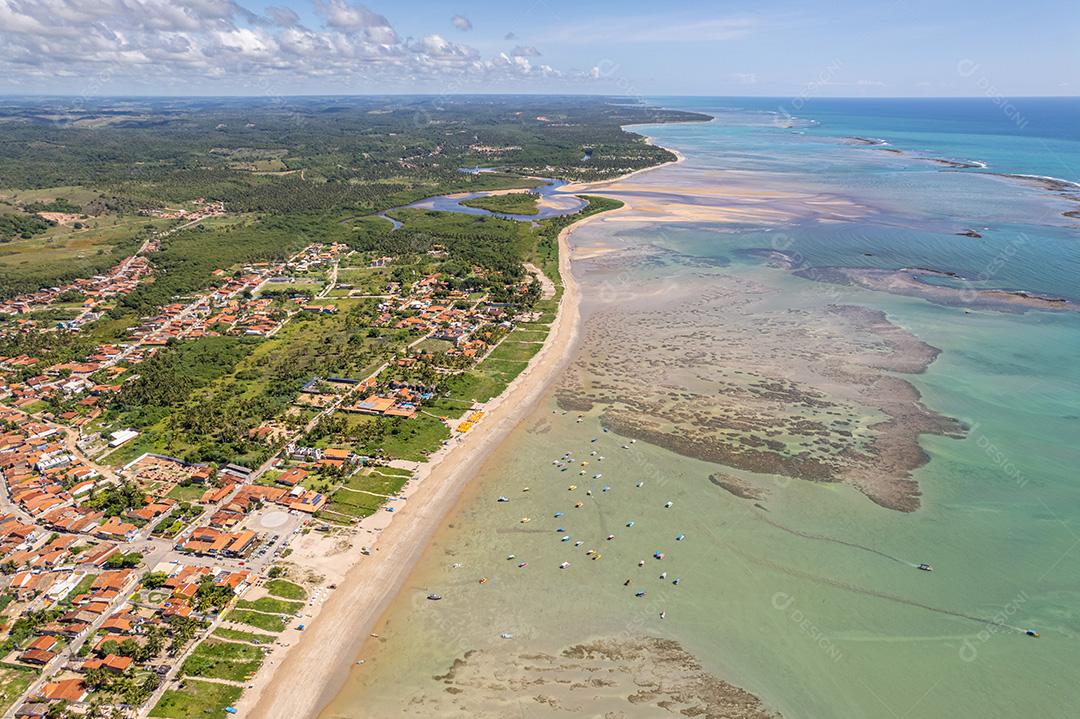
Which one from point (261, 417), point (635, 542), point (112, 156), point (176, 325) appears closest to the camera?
point (635, 542)

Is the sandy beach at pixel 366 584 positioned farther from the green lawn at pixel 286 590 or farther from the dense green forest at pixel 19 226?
the dense green forest at pixel 19 226

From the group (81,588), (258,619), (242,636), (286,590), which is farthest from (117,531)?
(242,636)

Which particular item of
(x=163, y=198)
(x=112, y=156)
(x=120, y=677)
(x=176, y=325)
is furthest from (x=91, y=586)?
(x=112, y=156)

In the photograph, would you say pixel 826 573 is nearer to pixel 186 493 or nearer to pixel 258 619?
pixel 258 619

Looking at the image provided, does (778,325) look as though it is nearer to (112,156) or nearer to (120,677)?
(120,677)

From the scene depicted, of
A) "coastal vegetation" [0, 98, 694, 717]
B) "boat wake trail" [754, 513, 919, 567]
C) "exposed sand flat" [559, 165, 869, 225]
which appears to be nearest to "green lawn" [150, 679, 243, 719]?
"coastal vegetation" [0, 98, 694, 717]

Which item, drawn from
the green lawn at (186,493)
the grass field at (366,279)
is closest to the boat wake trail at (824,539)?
the green lawn at (186,493)
